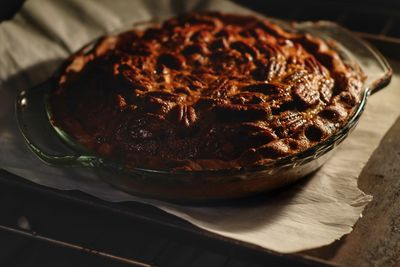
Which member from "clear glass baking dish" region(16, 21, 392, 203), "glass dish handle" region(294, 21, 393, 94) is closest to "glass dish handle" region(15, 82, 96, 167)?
"clear glass baking dish" region(16, 21, 392, 203)

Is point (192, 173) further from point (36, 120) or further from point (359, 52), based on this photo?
point (359, 52)

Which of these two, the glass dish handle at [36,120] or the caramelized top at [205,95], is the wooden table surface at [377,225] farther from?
the glass dish handle at [36,120]

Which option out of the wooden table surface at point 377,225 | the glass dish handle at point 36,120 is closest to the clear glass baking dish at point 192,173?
the glass dish handle at point 36,120

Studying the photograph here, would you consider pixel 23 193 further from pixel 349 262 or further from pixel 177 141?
pixel 349 262

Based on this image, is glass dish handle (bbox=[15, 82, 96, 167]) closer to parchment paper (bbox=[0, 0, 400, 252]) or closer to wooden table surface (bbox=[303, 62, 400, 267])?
parchment paper (bbox=[0, 0, 400, 252])

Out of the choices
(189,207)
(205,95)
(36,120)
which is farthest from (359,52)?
(36,120)

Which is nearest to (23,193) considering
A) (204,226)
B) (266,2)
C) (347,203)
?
(204,226)
